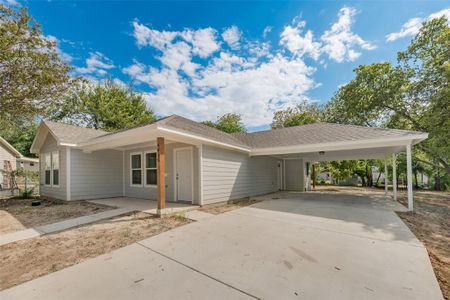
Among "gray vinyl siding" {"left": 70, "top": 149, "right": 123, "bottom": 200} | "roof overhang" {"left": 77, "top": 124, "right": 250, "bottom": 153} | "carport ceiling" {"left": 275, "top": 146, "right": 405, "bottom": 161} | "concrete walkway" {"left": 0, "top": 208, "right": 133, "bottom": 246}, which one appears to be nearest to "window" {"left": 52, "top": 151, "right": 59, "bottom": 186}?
"gray vinyl siding" {"left": 70, "top": 149, "right": 123, "bottom": 200}

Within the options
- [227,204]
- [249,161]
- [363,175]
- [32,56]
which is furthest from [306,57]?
[363,175]

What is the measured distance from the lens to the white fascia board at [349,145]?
21.6 ft

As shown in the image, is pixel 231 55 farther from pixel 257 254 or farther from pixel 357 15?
pixel 257 254

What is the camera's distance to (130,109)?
23938 mm

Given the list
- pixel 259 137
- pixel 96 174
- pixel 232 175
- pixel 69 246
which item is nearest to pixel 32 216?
pixel 96 174

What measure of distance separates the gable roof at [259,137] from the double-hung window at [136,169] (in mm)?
1542

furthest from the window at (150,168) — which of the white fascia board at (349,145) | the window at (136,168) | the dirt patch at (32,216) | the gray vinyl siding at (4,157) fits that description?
the gray vinyl siding at (4,157)

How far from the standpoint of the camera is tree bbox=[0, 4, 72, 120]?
641 cm

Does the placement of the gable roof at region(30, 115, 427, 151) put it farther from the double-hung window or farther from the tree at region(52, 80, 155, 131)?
the tree at region(52, 80, 155, 131)

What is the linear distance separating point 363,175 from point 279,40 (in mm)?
18944

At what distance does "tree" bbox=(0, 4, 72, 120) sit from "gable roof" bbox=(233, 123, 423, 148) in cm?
885

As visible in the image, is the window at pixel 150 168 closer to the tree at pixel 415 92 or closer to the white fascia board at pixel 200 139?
the white fascia board at pixel 200 139

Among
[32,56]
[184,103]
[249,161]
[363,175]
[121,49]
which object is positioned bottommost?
[363,175]

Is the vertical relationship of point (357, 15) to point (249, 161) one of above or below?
above
